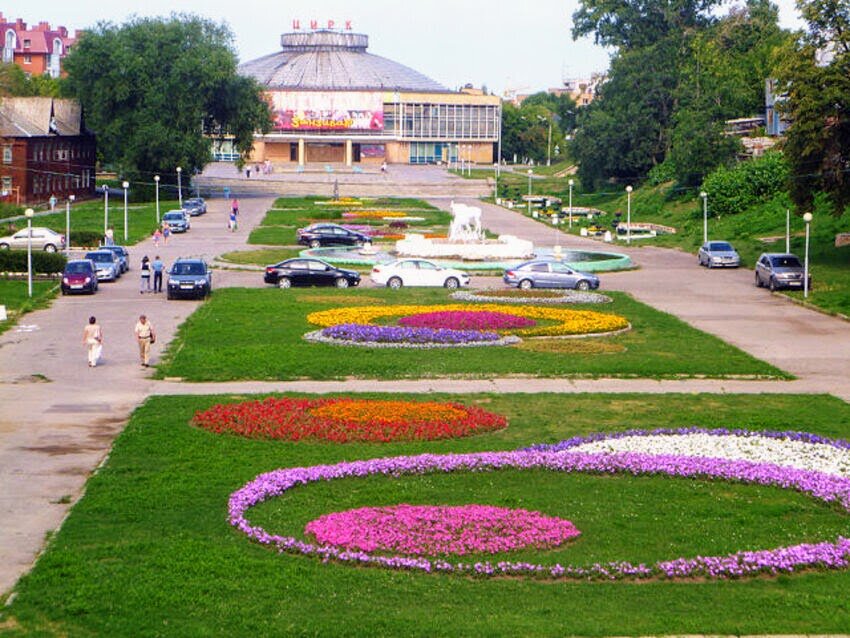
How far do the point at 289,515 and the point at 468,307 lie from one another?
26.4 meters

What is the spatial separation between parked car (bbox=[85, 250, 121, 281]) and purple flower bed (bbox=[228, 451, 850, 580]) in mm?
A: 35717

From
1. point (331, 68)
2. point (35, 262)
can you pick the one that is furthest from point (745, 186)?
point (331, 68)

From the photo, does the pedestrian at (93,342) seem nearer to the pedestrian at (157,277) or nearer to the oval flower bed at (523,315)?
the oval flower bed at (523,315)

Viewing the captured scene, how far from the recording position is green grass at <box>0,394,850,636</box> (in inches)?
619

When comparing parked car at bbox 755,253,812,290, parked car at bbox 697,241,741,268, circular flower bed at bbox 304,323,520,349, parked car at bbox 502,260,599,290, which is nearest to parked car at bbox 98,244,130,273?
parked car at bbox 502,260,599,290

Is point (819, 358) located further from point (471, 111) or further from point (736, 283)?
point (471, 111)

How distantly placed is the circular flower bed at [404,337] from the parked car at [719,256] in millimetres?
26509

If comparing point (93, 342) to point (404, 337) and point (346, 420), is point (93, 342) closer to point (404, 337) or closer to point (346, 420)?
point (404, 337)

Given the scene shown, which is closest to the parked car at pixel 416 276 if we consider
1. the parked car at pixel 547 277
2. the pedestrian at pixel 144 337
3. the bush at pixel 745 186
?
the parked car at pixel 547 277

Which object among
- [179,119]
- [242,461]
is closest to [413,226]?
[179,119]

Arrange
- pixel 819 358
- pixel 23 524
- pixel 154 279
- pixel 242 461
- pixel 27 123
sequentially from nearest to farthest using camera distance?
1. pixel 23 524
2. pixel 242 461
3. pixel 819 358
4. pixel 154 279
5. pixel 27 123

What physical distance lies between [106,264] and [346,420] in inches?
1291

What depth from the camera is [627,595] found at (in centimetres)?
1675

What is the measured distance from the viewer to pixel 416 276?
55.1 metres
